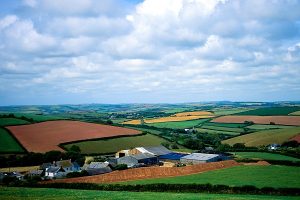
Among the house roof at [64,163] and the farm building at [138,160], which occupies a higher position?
the house roof at [64,163]

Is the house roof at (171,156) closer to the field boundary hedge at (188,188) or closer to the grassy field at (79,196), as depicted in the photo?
the field boundary hedge at (188,188)

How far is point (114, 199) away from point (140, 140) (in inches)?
2653

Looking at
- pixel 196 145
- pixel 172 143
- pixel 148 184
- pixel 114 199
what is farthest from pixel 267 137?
pixel 114 199

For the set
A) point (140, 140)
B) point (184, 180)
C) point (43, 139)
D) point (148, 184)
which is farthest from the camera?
point (140, 140)

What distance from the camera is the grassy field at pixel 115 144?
79938 mm

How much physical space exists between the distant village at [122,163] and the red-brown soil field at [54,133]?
9.61m

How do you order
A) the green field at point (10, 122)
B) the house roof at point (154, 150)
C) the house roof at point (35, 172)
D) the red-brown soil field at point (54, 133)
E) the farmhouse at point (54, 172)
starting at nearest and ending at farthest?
the house roof at point (35, 172) < the farmhouse at point (54, 172) < the red-brown soil field at point (54, 133) < the house roof at point (154, 150) < the green field at point (10, 122)

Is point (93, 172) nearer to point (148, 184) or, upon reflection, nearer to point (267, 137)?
point (148, 184)

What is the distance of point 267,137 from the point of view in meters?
93.8

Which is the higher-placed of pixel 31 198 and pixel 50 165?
pixel 31 198

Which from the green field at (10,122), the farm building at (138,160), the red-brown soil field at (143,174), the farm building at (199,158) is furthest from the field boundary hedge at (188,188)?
the green field at (10,122)

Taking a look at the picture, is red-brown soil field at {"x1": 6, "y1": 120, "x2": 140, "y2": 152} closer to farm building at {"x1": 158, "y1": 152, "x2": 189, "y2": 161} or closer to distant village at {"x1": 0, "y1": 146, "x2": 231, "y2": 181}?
distant village at {"x1": 0, "y1": 146, "x2": 231, "y2": 181}

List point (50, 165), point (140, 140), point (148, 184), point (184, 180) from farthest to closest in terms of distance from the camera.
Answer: point (140, 140) < point (50, 165) < point (184, 180) < point (148, 184)

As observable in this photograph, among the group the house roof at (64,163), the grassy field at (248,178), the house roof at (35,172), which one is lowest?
the house roof at (35,172)
